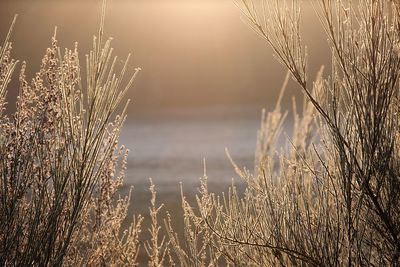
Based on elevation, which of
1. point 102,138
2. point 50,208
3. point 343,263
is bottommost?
point 343,263

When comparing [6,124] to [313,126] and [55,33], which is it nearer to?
[55,33]

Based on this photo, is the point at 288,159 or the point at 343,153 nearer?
the point at 343,153

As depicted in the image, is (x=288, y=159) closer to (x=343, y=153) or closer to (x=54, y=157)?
(x=343, y=153)

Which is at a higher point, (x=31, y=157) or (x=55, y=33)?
(x=55, y=33)

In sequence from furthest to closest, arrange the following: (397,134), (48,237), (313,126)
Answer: (313,126) < (397,134) < (48,237)

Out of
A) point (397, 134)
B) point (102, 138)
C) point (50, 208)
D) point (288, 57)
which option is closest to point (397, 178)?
point (397, 134)

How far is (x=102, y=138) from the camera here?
4195mm

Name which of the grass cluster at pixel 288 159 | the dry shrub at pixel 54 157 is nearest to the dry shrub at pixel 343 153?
the grass cluster at pixel 288 159

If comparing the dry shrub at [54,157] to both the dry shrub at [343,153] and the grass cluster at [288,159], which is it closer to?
the grass cluster at [288,159]

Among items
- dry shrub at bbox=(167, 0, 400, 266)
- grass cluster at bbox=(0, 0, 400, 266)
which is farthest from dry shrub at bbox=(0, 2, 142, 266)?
dry shrub at bbox=(167, 0, 400, 266)

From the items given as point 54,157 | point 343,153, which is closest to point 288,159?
point 343,153

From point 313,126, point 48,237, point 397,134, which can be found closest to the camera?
point 48,237

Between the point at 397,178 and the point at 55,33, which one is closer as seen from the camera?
the point at 397,178

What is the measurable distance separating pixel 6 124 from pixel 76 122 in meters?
0.59
